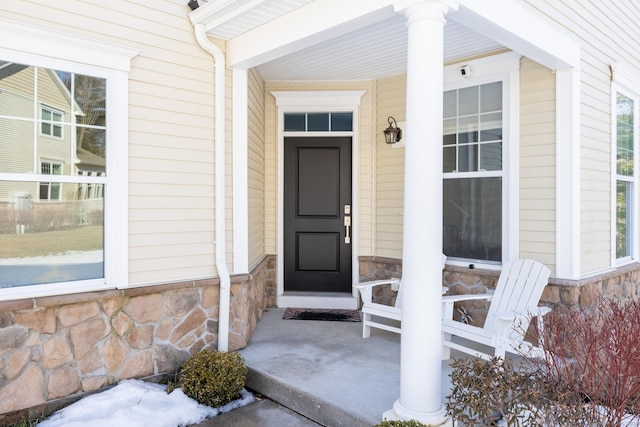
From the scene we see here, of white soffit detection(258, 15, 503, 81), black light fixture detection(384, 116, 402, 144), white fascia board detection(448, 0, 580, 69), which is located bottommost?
black light fixture detection(384, 116, 402, 144)

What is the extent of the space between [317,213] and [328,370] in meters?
2.30

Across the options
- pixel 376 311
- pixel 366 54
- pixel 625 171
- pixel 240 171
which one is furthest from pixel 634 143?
pixel 240 171

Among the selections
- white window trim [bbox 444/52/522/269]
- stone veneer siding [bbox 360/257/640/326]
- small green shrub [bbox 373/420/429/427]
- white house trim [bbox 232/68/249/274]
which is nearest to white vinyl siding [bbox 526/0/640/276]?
stone veneer siding [bbox 360/257/640/326]

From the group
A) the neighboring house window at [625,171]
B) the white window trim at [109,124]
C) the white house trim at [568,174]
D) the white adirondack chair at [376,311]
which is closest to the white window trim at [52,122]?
the white window trim at [109,124]

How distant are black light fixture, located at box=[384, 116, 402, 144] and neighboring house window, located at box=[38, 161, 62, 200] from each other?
3270 mm

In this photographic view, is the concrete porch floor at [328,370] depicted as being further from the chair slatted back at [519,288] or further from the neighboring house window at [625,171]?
the neighboring house window at [625,171]

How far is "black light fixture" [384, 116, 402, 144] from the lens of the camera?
496 centimetres

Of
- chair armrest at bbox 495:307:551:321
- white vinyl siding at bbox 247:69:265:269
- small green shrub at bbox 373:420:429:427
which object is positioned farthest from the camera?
white vinyl siding at bbox 247:69:265:269

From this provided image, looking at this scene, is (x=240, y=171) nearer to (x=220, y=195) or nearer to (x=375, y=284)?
(x=220, y=195)

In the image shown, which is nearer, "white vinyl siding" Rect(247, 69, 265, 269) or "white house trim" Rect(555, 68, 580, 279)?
"white house trim" Rect(555, 68, 580, 279)

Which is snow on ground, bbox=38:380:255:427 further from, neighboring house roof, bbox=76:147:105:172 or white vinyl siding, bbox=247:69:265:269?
neighboring house roof, bbox=76:147:105:172

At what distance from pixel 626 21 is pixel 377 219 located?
138 inches

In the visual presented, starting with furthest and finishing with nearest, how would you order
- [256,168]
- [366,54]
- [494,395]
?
[256,168] < [366,54] < [494,395]

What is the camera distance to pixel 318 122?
5.32 metres
